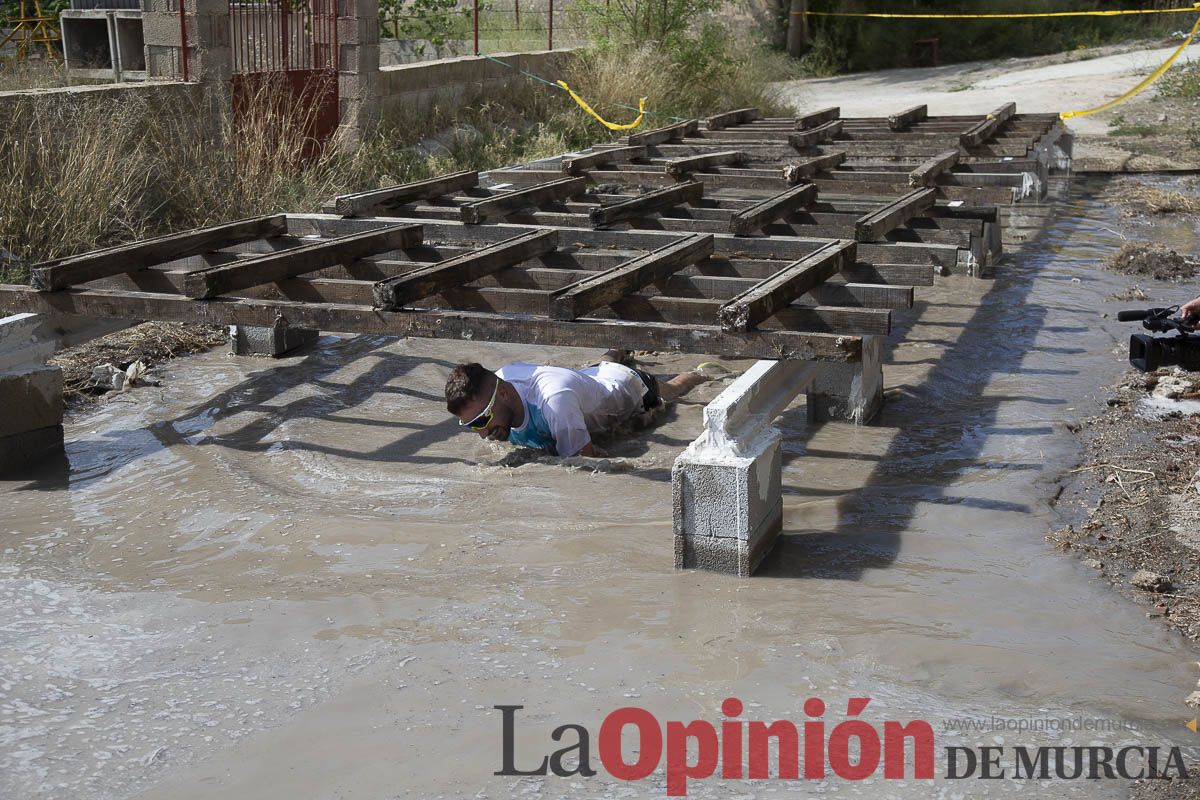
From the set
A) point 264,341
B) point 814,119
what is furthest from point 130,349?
point 814,119

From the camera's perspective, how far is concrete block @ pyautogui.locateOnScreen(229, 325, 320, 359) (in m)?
7.36

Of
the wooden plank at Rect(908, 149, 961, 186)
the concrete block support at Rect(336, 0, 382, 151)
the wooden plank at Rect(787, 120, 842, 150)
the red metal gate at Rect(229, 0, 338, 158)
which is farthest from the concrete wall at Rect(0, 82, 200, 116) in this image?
the wooden plank at Rect(908, 149, 961, 186)

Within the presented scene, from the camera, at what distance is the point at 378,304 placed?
15.9 ft

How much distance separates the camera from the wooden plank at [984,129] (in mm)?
9631

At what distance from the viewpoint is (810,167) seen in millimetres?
8242

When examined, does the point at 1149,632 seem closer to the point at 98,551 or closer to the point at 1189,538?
the point at 1189,538

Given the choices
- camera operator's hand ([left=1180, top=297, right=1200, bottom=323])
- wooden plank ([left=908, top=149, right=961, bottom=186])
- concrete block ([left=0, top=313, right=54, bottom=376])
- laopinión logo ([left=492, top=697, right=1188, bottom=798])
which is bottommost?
laopinión logo ([left=492, top=697, right=1188, bottom=798])

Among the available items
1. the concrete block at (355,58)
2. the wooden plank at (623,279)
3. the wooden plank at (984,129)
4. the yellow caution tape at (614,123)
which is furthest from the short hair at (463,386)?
the yellow caution tape at (614,123)

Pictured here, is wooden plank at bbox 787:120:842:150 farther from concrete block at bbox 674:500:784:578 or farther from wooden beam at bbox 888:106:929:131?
concrete block at bbox 674:500:784:578

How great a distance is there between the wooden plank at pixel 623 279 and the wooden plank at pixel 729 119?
6.02 meters

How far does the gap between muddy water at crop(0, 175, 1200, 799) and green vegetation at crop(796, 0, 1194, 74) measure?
23.8 metres

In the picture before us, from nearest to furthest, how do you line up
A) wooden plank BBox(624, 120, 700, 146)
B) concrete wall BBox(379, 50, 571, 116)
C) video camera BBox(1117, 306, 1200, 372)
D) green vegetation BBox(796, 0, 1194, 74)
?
video camera BBox(1117, 306, 1200, 372) < wooden plank BBox(624, 120, 700, 146) < concrete wall BBox(379, 50, 571, 116) < green vegetation BBox(796, 0, 1194, 74)

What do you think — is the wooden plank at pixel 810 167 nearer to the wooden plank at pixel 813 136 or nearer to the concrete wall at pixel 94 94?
the wooden plank at pixel 813 136

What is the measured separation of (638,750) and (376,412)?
357cm
